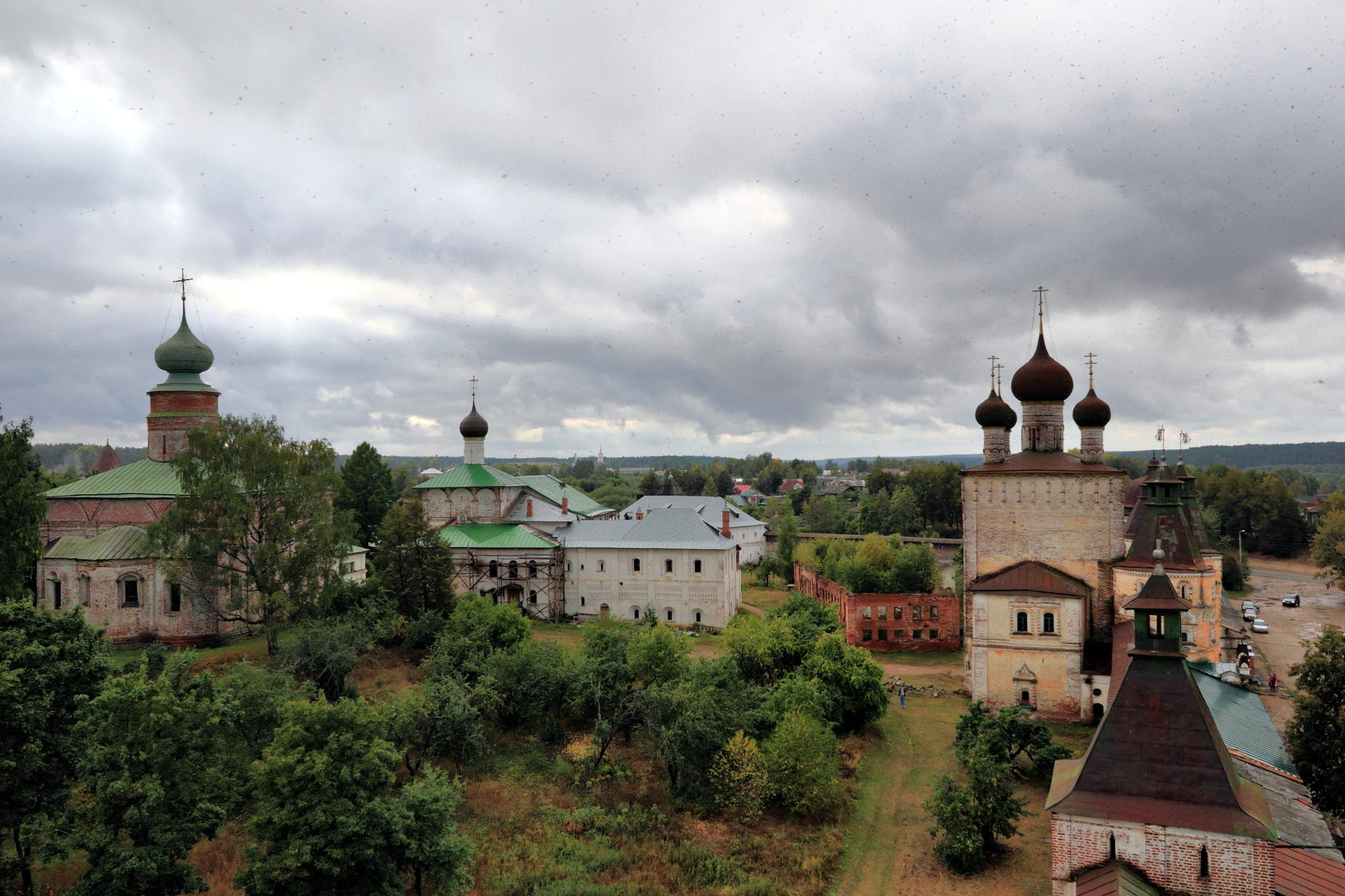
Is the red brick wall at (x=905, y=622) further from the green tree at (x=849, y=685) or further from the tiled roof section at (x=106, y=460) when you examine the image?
the tiled roof section at (x=106, y=460)

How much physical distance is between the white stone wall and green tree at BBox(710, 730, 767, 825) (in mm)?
18957

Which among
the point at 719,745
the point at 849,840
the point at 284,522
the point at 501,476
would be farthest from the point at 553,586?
the point at 849,840

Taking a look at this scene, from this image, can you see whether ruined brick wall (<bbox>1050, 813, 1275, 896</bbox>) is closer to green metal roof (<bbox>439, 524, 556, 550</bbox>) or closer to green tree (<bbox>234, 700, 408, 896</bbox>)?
green tree (<bbox>234, 700, 408, 896</bbox>)

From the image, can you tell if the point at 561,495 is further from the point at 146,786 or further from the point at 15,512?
the point at 146,786

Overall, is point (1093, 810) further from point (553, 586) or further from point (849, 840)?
point (553, 586)

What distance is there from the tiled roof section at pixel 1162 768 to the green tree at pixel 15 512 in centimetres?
2586

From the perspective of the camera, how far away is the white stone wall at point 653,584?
131ft

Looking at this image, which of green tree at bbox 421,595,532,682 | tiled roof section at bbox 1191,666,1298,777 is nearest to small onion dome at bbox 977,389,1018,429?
tiled roof section at bbox 1191,666,1298,777

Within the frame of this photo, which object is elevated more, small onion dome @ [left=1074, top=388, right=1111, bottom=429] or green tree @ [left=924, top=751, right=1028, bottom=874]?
small onion dome @ [left=1074, top=388, right=1111, bottom=429]

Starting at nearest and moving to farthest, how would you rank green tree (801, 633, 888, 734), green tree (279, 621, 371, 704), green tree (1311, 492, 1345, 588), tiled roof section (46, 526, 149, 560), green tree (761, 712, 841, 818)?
green tree (761, 712, 841, 818), green tree (279, 621, 371, 704), green tree (801, 633, 888, 734), tiled roof section (46, 526, 149, 560), green tree (1311, 492, 1345, 588)

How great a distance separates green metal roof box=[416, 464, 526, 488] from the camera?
44906 mm

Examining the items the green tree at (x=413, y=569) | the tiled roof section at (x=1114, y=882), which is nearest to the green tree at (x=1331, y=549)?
the tiled roof section at (x=1114, y=882)

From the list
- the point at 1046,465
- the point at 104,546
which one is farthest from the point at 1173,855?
the point at 104,546

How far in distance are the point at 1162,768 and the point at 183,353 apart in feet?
113
